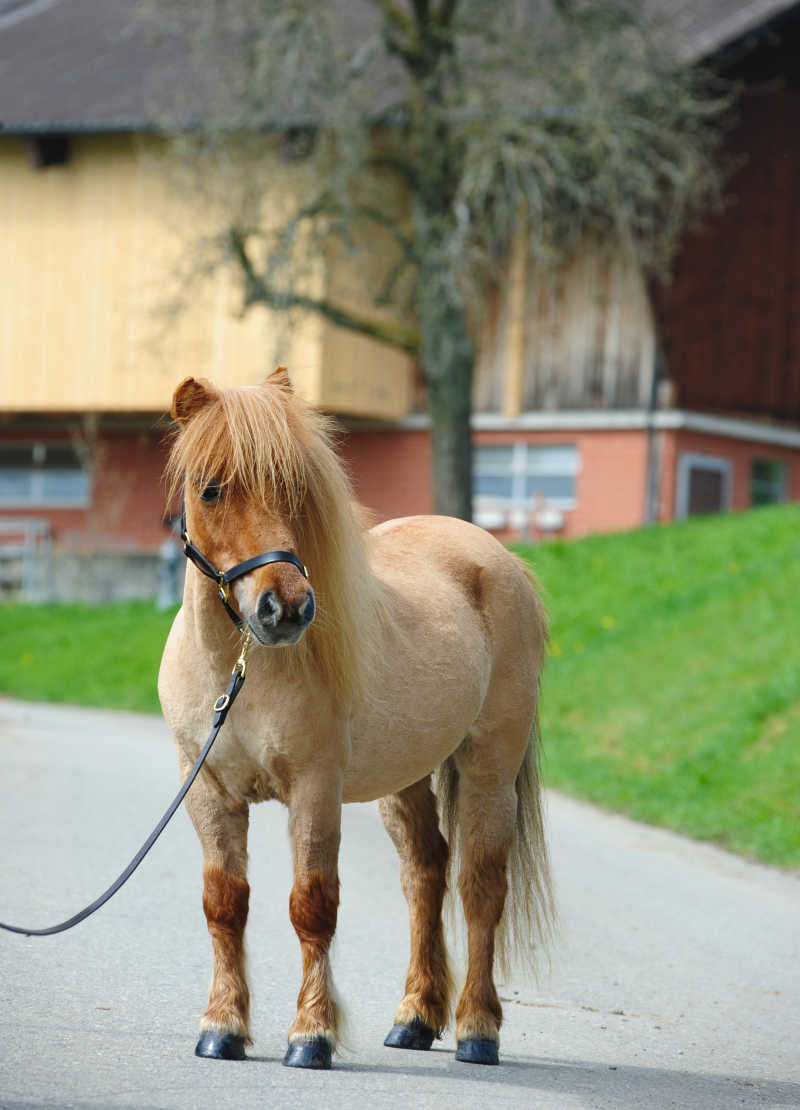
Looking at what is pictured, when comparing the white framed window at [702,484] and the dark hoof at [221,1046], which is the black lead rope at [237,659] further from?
the white framed window at [702,484]

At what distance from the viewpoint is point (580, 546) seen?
22.2 m

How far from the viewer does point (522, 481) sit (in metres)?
27.9

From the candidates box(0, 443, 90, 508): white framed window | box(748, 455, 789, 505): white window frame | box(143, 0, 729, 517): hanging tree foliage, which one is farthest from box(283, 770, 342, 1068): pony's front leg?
box(0, 443, 90, 508): white framed window

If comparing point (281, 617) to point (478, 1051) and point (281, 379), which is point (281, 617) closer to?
point (281, 379)

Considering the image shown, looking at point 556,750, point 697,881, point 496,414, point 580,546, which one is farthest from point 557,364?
point 697,881

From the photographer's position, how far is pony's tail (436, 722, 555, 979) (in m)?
5.66

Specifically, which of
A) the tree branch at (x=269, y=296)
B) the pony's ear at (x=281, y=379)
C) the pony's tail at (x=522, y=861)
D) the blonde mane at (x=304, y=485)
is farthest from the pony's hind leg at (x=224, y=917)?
the tree branch at (x=269, y=296)

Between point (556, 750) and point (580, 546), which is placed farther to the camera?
point (580, 546)

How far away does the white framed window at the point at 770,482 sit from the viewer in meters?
28.5

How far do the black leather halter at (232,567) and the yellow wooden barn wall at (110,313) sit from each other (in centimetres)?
2281

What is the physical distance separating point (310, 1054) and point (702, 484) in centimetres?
2339

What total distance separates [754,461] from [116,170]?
12.6 meters

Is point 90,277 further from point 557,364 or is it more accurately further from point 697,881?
point 697,881

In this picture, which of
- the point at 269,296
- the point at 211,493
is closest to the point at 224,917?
the point at 211,493
